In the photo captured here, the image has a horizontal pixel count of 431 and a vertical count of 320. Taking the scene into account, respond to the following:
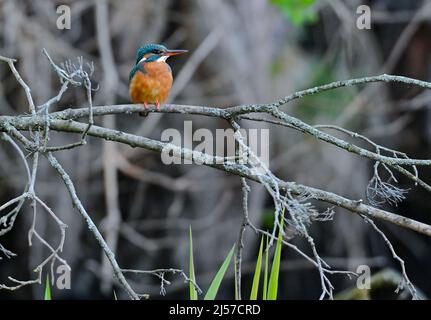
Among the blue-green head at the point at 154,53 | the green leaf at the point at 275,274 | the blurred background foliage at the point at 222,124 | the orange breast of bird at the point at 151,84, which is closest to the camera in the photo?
the green leaf at the point at 275,274

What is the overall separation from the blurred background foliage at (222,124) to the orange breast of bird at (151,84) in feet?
6.51

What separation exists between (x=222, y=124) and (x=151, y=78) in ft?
10.3

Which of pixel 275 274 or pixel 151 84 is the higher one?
pixel 151 84

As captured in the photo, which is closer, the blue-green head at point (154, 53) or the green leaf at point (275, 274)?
the green leaf at point (275, 274)

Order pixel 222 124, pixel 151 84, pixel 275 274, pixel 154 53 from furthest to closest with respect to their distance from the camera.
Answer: pixel 222 124 < pixel 154 53 < pixel 151 84 < pixel 275 274

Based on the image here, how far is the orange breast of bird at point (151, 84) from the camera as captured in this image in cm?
316

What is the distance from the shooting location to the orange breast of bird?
3164 millimetres

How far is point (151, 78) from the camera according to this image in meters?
3.22

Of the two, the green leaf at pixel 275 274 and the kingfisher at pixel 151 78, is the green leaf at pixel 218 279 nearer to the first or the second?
the green leaf at pixel 275 274

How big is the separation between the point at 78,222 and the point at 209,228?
1168 millimetres

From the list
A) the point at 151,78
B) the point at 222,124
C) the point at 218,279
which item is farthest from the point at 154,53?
the point at 222,124

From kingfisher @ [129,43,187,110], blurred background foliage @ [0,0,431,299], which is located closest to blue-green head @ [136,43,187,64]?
kingfisher @ [129,43,187,110]

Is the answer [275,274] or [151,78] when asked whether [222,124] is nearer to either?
[151,78]

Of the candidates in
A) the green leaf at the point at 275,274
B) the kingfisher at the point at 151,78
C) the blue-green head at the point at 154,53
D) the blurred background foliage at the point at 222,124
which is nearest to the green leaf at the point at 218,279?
the green leaf at the point at 275,274
